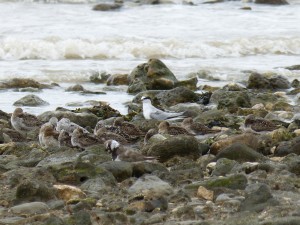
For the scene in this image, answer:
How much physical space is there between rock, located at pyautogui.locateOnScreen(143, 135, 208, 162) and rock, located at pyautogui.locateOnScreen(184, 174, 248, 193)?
50.5 inches

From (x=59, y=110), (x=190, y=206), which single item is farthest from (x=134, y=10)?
(x=190, y=206)

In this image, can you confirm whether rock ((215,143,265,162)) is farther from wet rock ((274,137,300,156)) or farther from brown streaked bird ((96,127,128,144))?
brown streaked bird ((96,127,128,144))

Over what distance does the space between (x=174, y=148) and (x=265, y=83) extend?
21.5 feet

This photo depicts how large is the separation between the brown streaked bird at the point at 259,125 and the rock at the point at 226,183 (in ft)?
9.94

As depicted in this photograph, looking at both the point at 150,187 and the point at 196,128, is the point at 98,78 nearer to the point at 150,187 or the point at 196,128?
the point at 196,128

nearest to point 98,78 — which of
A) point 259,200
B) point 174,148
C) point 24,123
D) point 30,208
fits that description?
point 24,123

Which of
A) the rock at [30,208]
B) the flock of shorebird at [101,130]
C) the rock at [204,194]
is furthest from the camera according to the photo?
the flock of shorebird at [101,130]

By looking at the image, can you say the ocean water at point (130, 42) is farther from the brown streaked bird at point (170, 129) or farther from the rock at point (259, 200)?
the rock at point (259, 200)

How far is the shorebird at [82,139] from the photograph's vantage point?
862cm

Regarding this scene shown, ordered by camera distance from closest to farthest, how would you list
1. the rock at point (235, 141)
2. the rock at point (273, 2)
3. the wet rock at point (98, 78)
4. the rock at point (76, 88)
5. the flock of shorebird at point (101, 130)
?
the rock at point (235, 141) → the flock of shorebird at point (101, 130) → the rock at point (76, 88) → the wet rock at point (98, 78) → the rock at point (273, 2)

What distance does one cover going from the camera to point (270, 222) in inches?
205

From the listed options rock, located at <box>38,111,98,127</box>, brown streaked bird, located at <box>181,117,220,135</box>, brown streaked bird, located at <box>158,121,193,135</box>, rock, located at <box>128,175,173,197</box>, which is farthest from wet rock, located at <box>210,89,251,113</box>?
rock, located at <box>128,175,173,197</box>

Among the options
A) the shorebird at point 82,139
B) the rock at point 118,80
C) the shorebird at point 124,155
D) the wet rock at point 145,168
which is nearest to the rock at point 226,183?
the wet rock at point 145,168

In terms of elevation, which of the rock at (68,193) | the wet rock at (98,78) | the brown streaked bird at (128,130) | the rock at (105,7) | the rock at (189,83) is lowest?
the rock at (105,7)
